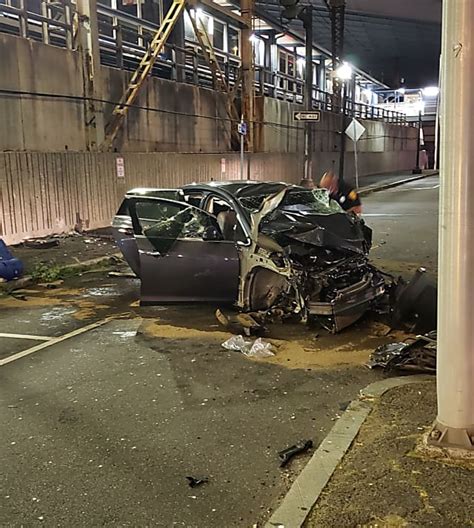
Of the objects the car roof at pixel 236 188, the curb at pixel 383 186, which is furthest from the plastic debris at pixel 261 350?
the curb at pixel 383 186

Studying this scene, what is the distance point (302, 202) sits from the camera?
326 inches

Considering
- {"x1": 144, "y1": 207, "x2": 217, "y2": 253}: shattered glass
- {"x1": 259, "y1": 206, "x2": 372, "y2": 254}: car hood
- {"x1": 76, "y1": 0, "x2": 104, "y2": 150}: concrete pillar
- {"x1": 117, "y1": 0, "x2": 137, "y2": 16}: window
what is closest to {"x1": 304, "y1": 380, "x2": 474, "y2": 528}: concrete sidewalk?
{"x1": 259, "y1": 206, "x2": 372, "y2": 254}: car hood

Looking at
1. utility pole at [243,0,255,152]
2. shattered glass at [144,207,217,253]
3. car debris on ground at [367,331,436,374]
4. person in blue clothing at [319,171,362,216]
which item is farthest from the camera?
utility pole at [243,0,255,152]

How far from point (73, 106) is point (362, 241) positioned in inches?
364

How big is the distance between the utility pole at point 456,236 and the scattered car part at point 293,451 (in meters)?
0.83

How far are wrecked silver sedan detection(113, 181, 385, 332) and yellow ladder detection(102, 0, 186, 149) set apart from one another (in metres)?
7.31

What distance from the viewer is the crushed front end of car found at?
6480 mm

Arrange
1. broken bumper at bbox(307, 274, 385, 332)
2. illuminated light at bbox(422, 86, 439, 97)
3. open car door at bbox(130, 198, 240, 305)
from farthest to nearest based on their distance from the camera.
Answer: illuminated light at bbox(422, 86, 439, 97), open car door at bbox(130, 198, 240, 305), broken bumper at bbox(307, 274, 385, 332)

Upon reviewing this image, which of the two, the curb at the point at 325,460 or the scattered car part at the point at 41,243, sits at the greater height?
the scattered car part at the point at 41,243

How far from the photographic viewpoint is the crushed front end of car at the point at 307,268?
255 inches

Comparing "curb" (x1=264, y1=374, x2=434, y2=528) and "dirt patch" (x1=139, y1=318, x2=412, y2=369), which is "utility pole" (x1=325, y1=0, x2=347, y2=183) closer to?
"dirt patch" (x1=139, y1=318, x2=412, y2=369)

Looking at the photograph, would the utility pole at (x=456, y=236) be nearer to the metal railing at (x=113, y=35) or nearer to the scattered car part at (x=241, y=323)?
the scattered car part at (x=241, y=323)

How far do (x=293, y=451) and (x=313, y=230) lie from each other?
3286 millimetres

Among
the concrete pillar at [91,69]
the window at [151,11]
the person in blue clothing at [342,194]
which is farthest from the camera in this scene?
the window at [151,11]
